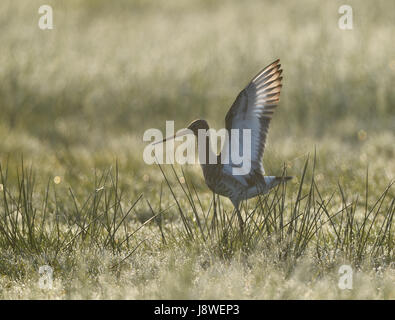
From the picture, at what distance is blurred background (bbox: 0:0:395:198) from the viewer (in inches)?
396

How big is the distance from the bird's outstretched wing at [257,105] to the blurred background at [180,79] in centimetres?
394

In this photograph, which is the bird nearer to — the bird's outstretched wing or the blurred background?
the bird's outstretched wing

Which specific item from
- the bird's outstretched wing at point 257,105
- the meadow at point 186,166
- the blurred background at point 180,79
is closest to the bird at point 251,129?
the bird's outstretched wing at point 257,105

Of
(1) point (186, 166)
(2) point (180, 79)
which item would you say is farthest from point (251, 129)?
(2) point (180, 79)

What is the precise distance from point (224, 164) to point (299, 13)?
433 inches

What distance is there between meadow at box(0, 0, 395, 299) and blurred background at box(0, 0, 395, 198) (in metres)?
0.03

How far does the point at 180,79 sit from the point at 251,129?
7.97 metres

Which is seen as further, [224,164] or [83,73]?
[83,73]

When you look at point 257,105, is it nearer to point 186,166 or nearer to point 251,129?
point 251,129

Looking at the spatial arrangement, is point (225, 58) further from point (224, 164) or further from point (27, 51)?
point (224, 164)

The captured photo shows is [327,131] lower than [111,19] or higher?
lower

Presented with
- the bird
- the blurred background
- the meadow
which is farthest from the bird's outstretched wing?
the blurred background
